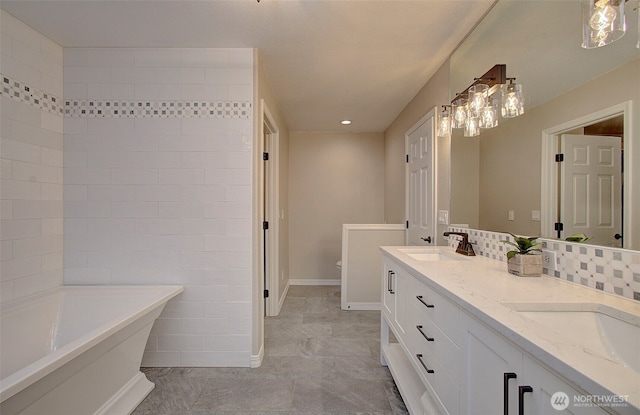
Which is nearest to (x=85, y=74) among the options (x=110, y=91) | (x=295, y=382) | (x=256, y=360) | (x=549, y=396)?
(x=110, y=91)

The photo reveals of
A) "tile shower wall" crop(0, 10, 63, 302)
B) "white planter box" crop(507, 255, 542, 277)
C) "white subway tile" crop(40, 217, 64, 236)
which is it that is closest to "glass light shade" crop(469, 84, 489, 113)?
"white planter box" crop(507, 255, 542, 277)

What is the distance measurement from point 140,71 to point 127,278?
1.59m

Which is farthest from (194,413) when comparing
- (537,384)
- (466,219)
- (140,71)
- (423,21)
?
(423,21)

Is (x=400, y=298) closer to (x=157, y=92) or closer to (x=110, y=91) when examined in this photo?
(x=157, y=92)

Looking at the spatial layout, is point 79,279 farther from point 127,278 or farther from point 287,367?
point 287,367

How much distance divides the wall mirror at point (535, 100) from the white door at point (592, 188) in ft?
0.06

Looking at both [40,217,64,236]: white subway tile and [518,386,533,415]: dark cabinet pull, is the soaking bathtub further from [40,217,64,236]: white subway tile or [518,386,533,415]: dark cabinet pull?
[518,386,533,415]: dark cabinet pull

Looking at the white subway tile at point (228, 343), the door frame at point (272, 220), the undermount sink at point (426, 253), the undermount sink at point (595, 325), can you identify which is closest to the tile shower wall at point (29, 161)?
the white subway tile at point (228, 343)

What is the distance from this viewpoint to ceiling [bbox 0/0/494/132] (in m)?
1.58

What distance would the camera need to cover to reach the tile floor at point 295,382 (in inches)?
63.8

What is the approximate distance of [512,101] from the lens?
142 cm

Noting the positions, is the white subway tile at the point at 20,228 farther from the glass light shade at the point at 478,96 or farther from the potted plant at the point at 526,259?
the glass light shade at the point at 478,96

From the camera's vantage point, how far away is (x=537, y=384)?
0.65m

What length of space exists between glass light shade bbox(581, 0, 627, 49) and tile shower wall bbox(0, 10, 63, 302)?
9.91 feet
